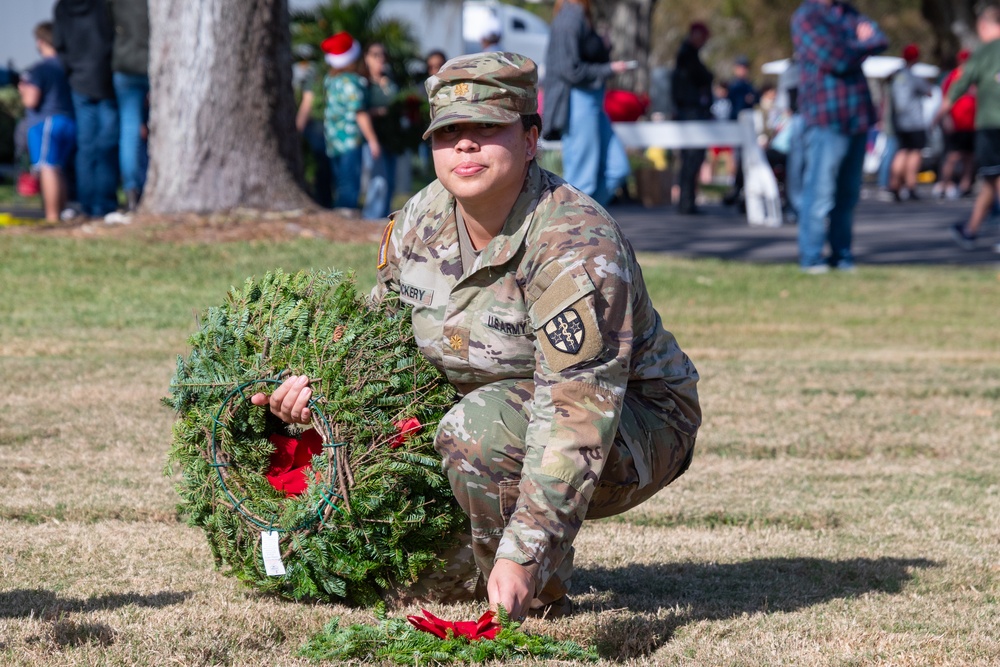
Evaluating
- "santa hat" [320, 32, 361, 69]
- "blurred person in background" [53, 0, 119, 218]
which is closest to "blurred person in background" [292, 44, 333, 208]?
"santa hat" [320, 32, 361, 69]

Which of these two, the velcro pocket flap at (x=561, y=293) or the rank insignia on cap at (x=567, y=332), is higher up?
the velcro pocket flap at (x=561, y=293)

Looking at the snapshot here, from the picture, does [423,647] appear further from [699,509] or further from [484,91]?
[699,509]

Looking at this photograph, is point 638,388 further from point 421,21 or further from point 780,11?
point 780,11

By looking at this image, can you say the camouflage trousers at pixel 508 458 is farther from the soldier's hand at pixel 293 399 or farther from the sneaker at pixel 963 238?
the sneaker at pixel 963 238

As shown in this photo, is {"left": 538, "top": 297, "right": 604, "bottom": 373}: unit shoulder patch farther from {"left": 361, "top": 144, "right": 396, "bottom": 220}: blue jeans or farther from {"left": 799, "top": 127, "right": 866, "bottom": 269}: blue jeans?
{"left": 361, "top": 144, "right": 396, "bottom": 220}: blue jeans

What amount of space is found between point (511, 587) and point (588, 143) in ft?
24.7

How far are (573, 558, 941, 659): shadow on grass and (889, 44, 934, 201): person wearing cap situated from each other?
757 inches

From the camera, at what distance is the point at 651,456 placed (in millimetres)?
3643

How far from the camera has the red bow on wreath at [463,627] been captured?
3.15 m

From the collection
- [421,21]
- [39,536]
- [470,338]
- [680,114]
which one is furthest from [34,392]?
[421,21]

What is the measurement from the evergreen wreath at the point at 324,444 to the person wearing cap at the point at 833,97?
7.51 meters

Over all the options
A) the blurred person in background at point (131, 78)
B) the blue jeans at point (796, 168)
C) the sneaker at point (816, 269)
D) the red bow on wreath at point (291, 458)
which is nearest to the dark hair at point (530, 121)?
the red bow on wreath at point (291, 458)

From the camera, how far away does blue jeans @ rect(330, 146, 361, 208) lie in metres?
13.6

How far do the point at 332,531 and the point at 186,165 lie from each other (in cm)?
794
